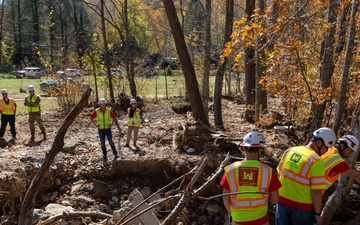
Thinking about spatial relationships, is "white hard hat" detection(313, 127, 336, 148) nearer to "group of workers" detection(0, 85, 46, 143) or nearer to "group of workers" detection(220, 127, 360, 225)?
"group of workers" detection(220, 127, 360, 225)

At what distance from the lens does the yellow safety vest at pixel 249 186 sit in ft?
12.7

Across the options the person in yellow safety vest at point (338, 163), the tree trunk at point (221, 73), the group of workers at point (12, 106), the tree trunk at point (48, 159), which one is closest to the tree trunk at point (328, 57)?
the person in yellow safety vest at point (338, 163)

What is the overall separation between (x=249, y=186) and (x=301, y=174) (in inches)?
29.2

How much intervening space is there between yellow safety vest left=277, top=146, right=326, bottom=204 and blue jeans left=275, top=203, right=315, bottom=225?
14 centimetres

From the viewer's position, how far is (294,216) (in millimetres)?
4336

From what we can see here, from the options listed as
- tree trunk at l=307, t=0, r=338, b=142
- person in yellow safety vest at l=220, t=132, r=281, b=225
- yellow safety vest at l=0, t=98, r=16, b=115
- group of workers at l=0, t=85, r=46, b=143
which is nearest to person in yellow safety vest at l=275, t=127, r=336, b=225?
person in yellow safety vest at l=220, t=132, r=281, b=225

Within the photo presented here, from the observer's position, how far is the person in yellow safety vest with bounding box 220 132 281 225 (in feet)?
12.7

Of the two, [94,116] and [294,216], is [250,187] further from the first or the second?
[94,116]

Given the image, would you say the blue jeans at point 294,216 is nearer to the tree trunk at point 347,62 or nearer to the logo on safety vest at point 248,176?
the logo on safety vest at point 248,176

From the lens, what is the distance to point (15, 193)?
769 centimetres

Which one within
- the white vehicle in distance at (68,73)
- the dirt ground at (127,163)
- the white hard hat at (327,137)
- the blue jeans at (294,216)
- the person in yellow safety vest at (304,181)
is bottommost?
the dirt ground at (127,163)

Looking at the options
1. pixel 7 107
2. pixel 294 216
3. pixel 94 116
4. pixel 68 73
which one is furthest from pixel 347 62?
pixel 68 73

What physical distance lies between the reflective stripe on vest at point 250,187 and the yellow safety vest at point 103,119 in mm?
5720

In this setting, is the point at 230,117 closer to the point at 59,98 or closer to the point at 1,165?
the point at 59,98
